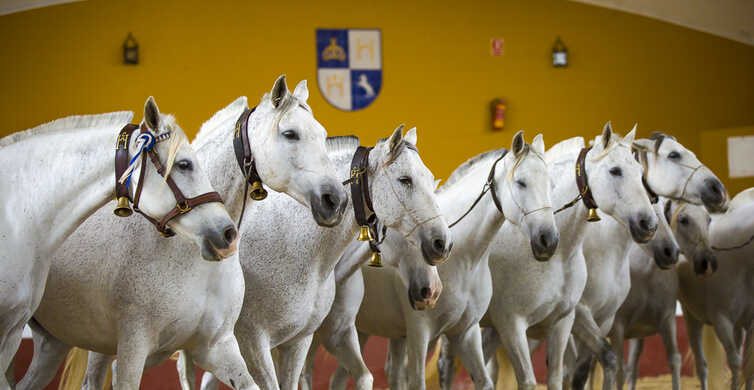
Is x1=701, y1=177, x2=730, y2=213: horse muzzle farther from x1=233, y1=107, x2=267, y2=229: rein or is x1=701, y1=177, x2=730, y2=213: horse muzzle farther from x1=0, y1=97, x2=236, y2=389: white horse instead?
x1=0, y1=97, x2=236, y2=389: white horse

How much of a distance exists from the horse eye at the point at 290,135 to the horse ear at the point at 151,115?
23.5 inches

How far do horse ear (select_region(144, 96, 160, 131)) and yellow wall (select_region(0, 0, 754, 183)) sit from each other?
7.43 m

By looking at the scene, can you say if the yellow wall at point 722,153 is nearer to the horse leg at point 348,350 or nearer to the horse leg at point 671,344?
the horse leg at point 671,344

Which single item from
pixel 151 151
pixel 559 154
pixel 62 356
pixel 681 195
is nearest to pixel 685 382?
pixel 681 195

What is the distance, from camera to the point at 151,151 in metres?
3.22

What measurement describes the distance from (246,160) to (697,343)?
5.11m

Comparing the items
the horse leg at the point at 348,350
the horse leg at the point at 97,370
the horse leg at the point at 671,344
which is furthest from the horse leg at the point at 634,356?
the horse leg at the point at 97,370

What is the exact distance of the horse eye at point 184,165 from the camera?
3238 mm

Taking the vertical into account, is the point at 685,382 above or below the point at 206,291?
below

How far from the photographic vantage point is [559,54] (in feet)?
38.6

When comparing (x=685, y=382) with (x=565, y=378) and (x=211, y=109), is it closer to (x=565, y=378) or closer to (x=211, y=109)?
(x=565, y=378)

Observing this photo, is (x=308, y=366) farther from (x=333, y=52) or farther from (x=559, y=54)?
(x=559, y=54)

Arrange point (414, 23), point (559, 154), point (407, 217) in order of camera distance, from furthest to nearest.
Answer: point (414, 23), point (559, 154), point (407, 217)

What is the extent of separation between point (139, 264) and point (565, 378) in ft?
14.0
